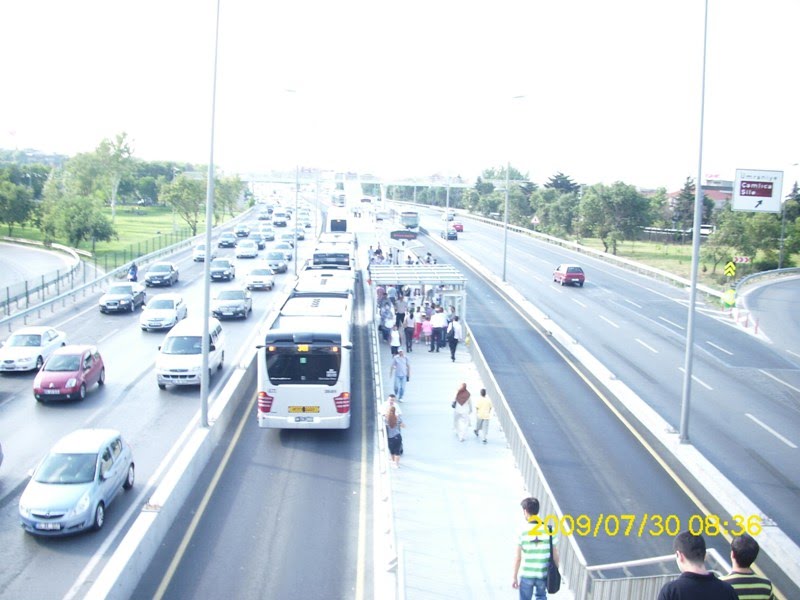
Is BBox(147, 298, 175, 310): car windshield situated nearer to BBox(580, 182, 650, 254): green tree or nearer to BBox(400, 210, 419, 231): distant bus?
BBox(580, 182, 650, 254): green tree

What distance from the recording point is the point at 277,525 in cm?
1387

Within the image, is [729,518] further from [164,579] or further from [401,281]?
[401,281]

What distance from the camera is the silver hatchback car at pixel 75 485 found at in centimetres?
1291

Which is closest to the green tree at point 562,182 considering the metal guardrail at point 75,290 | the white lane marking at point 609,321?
the metal guardrail at point 75,290

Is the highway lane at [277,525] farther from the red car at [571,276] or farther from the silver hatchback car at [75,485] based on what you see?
the red car at [571,276]

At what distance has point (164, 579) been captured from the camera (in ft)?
38.3

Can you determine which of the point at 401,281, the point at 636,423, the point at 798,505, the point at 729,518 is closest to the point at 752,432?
the point at 636,423

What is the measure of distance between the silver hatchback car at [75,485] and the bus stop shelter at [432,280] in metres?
17.1

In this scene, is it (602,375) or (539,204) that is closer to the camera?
(602,375)

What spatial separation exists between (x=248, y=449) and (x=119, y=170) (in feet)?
331

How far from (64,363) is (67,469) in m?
9.03

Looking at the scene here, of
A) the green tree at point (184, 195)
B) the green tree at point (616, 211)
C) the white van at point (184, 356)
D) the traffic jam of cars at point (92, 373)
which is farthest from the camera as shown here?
the green tree at point (184, 195)

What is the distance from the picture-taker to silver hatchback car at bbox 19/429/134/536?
1291cm
